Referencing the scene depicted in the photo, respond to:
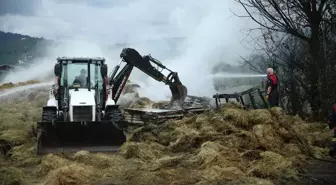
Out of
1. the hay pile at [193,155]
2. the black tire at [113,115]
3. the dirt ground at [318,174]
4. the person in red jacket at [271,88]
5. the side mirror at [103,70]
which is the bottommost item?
the dirt ground at [318,174]

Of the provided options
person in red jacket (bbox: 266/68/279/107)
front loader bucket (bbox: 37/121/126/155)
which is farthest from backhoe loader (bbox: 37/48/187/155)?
person in red jacket (bbox: 266/68/279/107)

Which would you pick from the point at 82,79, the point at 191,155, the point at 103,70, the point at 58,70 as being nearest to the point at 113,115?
the point at 103,70

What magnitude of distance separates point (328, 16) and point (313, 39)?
853mm

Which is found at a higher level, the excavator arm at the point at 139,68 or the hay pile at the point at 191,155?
the excavator arm at the point at 139,68

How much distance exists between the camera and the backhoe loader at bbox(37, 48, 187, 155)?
1165 cm

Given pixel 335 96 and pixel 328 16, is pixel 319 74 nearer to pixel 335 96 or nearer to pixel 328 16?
pixel 335 96

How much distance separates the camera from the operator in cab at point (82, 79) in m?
14.0

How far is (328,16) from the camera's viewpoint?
1492cm

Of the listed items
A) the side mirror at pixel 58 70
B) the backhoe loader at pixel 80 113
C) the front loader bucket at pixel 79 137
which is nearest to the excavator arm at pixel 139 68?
the backhoe loader at pixel 80 113

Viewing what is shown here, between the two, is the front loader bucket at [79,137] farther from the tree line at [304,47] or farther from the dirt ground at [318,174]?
the tree line at [304,47]

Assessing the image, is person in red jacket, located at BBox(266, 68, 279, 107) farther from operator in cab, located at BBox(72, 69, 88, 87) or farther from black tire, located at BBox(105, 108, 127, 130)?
operator in cab, located at BBox(72, 69, 88, 87)

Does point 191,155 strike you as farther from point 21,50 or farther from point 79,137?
point 21,50

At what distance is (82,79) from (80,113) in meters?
1.54

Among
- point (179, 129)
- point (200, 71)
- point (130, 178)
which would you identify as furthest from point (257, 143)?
point (200, 71)
